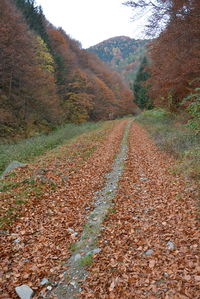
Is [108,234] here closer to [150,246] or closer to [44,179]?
[150,246]

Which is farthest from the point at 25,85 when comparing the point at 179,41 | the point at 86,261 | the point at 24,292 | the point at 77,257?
the point at 24,292

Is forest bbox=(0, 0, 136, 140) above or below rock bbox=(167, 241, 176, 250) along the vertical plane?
above

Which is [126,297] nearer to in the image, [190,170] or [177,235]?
[177,235]

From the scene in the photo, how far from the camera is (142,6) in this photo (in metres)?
9.58

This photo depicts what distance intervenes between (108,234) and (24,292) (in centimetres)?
207

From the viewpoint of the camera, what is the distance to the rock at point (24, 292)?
3367 mm

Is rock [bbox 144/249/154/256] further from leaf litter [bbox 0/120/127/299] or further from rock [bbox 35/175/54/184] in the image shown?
rock [bbox 35/175/54/184]

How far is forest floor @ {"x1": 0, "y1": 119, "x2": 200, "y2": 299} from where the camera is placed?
11.2 feet

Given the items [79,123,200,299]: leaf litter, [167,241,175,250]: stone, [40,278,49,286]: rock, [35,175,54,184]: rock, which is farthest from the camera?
[35,175,54,184]: rock

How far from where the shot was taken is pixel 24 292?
342 cm

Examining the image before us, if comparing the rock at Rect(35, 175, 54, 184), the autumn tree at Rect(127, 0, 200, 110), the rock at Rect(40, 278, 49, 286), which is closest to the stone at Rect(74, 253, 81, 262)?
→ the rock at Rect(40, 278, 49, 286)

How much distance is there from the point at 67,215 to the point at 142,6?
383 inches

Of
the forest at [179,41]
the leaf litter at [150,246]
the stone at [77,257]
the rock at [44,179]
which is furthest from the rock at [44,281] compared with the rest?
the forest at [179,41]

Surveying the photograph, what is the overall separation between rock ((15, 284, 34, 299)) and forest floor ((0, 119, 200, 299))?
0.11m
